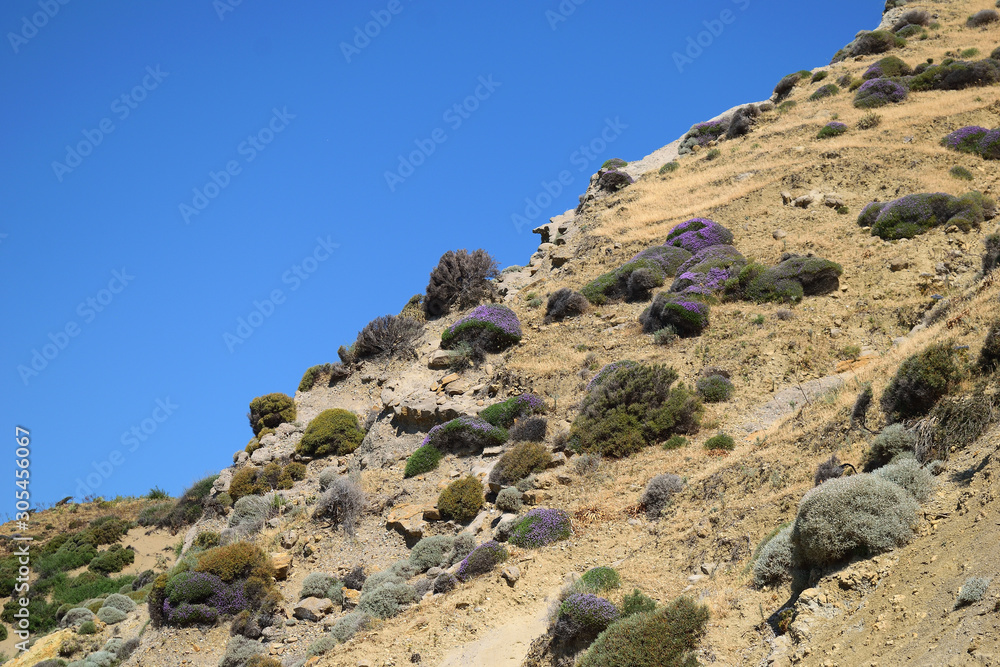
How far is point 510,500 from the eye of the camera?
64.5 ft

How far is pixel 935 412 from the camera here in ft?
38.5

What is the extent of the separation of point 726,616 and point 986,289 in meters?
9.49

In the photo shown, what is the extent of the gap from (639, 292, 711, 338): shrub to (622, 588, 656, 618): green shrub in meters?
14.1

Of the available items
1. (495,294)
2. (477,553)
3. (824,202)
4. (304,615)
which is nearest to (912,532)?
(477,553)

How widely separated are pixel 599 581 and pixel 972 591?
7.22 m

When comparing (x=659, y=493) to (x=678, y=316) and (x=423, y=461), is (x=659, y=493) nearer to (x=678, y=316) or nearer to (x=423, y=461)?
(x=423, y=461)

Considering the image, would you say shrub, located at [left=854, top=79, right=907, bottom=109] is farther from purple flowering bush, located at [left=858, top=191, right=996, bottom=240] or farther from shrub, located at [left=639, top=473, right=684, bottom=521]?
shrub, located at [left=639, top=473, right=684, bottom=521]

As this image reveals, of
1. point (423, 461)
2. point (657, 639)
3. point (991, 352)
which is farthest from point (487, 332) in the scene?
point (657, 639)

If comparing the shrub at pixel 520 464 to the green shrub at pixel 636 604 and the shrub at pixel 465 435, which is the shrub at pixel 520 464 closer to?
the shrub at pixel 465 435

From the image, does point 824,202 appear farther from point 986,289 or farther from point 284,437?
point 284,437

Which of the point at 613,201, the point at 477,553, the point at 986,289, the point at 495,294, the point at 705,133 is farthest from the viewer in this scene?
the point at 705,133

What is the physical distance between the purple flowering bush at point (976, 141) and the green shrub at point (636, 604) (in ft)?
91.0

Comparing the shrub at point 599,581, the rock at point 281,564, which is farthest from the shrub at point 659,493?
the rock at point 281,564

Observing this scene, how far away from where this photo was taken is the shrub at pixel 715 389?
21328 millimetres
